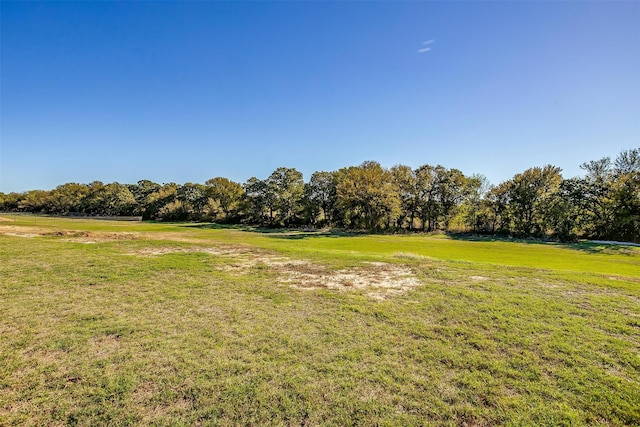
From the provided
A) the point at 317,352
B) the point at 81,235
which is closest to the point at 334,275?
the point at 317,352

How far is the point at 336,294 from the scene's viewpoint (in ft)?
32.4

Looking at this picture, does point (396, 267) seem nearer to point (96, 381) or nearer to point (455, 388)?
point (455, 388)

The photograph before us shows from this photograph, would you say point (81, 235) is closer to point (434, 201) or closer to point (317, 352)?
point (317, 352)

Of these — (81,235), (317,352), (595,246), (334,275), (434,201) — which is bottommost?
(595,246)

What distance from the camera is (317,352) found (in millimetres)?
5895

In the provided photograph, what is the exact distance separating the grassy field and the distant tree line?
41824 mm

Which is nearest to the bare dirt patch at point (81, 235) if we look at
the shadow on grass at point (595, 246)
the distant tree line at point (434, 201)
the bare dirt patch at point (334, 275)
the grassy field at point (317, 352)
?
the bare dirt patch at point (334, 275)

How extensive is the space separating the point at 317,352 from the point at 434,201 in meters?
55.2

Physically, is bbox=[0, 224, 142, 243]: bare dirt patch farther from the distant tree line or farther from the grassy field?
the distant tree line

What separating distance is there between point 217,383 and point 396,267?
1111 centimetres

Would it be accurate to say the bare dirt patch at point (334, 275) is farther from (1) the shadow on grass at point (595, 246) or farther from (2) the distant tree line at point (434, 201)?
(2) the distant tree line at point (434, 201)

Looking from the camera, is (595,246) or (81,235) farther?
(595,246)

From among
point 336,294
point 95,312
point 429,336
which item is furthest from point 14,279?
point 429,336

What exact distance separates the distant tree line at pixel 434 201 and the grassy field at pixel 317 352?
41.8 metres
